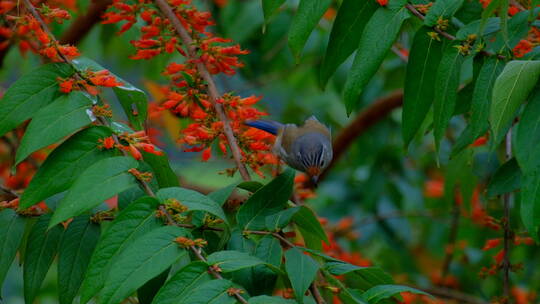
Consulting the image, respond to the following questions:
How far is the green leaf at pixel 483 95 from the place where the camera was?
2.41 metres

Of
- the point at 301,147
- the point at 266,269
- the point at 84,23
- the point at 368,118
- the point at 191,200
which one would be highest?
the point at 191,200

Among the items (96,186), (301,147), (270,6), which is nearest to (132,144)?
(96,186)

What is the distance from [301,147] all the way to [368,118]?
1630 millimetres

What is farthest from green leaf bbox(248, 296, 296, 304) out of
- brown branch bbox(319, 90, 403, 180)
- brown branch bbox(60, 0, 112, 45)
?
brown branch bbox(319, 90, 403, 180)

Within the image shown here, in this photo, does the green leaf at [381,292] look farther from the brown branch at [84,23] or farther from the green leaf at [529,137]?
the brown branch at [84,23]

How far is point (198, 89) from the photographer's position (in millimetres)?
2826

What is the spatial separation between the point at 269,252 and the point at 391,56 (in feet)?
11.8

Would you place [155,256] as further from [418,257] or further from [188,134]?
[418,257]

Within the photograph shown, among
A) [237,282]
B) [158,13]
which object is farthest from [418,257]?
[237,282]

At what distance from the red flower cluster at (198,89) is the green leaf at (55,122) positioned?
479 millimetres

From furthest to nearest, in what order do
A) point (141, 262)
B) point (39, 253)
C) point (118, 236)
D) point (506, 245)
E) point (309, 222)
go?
point (506, 245), point (309, 222), point (39, 253), point (118, 236), point (141, 262)

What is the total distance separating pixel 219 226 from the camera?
7.62 feet

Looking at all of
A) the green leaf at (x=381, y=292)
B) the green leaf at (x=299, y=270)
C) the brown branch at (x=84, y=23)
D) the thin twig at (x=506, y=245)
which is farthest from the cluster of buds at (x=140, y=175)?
the brown branch at (x=84, y=23)

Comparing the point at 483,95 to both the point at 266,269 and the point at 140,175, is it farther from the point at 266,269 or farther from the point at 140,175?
the point at 140,175
